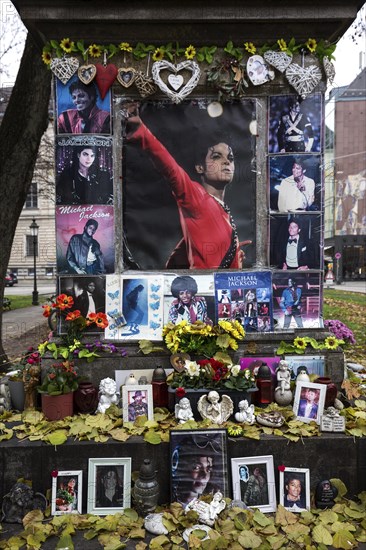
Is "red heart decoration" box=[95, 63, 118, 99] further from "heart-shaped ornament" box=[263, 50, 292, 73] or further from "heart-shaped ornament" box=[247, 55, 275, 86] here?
"heart-shaped ornament" box=[263, 50, 292, 73]

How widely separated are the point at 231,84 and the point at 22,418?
150 inches

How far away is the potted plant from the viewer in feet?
13.7

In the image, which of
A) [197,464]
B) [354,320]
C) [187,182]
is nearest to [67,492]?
[197,464]

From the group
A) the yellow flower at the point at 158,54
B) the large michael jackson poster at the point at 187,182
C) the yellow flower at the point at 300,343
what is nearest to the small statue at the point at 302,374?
the yellow flower at the point at 300,343

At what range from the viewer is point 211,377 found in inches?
165

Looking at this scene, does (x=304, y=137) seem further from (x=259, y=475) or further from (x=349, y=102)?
(x=349, y=102)

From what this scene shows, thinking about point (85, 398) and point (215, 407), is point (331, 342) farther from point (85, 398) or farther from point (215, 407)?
point (85, 398)

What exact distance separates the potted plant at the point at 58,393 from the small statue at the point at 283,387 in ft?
6.24

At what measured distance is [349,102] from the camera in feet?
134

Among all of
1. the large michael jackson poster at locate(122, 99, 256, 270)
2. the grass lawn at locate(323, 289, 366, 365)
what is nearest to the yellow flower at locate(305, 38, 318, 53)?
the large michael jackson poster at locate(122, 99, 256, 270)

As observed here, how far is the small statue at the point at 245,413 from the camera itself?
400cm

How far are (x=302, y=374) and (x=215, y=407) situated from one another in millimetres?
969

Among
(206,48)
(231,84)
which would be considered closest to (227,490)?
(231,84)

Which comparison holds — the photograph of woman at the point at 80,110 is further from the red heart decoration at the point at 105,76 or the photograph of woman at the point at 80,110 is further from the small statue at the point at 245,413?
the small statue at the point at 245,413
